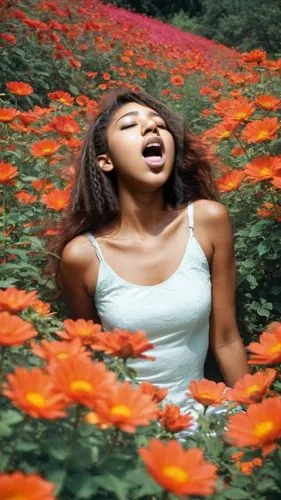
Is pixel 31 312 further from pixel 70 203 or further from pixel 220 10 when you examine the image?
pixel 220 10

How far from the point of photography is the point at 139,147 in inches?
75.8

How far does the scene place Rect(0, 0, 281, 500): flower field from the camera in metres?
0.84

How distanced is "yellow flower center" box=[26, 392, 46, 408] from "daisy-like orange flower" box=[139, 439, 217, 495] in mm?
118

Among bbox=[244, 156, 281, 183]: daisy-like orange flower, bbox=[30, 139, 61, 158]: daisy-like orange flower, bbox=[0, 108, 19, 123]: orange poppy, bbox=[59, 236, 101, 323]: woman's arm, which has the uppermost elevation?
bbox=[244, 156, 281, 183]: daisy-like orange flower

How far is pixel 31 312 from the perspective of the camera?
1.32m

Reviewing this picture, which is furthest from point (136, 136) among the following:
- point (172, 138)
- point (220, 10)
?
point (220, 10)

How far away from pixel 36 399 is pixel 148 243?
1195 mm

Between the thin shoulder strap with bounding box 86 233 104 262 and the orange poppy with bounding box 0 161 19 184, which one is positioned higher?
the orange poppy with bounding box 0 161 19 184

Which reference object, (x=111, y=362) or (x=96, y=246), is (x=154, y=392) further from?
(x=96, y=246)

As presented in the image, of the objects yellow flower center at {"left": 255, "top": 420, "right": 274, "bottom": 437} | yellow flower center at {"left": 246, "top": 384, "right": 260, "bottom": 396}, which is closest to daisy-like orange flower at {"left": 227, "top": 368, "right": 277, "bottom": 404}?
yellow flower center at {"left": 246, "top": 384, "right": 260, "bottom": 396}

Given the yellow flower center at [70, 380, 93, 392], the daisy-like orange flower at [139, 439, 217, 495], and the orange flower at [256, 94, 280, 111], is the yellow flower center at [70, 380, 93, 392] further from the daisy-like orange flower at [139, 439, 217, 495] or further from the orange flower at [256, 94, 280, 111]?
the orange flower at [256, 94, 280, 111]

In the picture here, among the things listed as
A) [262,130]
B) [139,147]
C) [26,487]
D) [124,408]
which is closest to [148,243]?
[139,147]

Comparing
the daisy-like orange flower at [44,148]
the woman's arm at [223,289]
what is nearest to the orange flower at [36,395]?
the woman's arm at [223,289]

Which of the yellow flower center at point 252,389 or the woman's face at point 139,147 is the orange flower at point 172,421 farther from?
the woman's face at point 139,147
